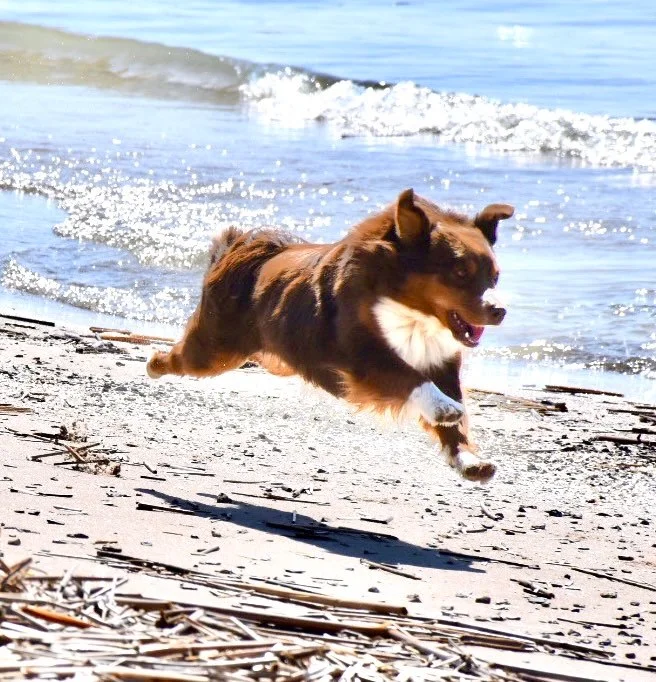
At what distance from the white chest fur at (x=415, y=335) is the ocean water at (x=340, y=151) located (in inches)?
110

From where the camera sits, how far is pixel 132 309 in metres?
10.4

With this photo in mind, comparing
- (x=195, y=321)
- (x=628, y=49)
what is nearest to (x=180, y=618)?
(x=195, y=321)

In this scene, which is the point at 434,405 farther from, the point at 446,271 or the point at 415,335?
the point at 446,271

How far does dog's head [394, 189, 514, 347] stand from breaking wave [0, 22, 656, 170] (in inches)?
436

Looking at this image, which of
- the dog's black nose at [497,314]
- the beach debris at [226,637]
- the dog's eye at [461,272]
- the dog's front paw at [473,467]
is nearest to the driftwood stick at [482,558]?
the dog's front paw at [473,467]

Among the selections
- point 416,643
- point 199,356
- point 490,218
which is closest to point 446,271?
point 490,218

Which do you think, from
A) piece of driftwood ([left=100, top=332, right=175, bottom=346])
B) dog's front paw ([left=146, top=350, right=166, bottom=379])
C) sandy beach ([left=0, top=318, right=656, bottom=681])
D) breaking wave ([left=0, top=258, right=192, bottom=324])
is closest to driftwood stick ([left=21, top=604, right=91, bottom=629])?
sandy beach ([left=0, top=318, right=656, bottom=681])

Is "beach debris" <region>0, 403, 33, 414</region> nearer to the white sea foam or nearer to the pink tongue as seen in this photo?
the pink tongue

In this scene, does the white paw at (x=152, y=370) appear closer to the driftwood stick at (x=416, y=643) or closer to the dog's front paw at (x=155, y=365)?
the dog's front paw at (x=155, y=365)

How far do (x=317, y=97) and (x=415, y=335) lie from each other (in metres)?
17.3

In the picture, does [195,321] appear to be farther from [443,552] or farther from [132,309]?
[132,309]

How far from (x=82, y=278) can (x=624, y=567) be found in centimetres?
681

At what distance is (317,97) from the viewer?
22.9 m

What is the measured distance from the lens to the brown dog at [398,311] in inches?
229
